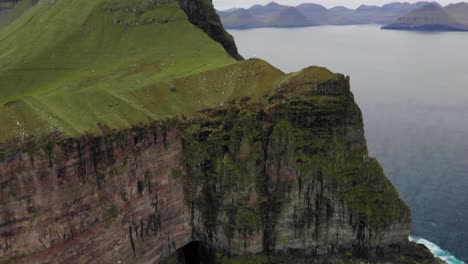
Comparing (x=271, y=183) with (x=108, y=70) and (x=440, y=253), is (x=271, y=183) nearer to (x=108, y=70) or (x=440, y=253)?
(x=440, y=253)

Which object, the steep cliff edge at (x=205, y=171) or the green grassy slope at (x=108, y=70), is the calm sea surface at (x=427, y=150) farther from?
the green grassy slope at (x=108, y=70)

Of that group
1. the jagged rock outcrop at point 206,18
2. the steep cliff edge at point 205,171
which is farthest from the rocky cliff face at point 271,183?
the jagged rock outcrop at point 206,18

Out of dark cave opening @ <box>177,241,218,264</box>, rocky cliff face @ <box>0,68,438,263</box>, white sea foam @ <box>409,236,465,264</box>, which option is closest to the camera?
rocky cliff face @ <box>0,68,438,263</box>

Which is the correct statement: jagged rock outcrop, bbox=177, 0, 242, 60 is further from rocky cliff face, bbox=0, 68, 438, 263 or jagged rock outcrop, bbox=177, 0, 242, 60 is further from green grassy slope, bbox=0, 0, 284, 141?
rocky cliff face, bbox=0, 68, 438, 263

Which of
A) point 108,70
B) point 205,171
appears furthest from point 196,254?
point 108,70

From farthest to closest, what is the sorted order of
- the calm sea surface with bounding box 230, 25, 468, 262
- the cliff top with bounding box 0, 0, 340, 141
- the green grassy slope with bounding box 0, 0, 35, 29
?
the green grassy slope with bounding box 0, 0, 35, 29
the calm sea surface with bounding box 230, 25, 468, 262
the cliff top with bounding box 0, 0, 340, 141

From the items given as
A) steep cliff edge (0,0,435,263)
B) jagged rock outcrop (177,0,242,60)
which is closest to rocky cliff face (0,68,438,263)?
steep cliff edge (0,0,435,263)
